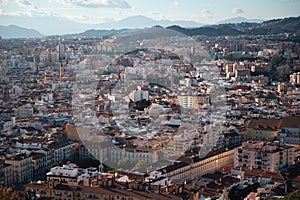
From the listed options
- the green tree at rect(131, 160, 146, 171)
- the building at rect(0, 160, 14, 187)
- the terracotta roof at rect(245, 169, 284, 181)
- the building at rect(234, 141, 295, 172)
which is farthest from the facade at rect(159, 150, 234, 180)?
the building at rect(0, 160, 14, 187)

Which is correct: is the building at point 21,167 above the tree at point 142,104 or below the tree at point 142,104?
below

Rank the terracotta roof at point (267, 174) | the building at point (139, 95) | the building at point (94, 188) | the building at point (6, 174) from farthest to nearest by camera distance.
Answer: the building at point (139, 95), the building at point (6, 174), the terracotta roof at point (267, 174), the building at point (94, 188)

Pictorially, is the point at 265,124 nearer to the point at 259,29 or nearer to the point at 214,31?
the point at 214,31

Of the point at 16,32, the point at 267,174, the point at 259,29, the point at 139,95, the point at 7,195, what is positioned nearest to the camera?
the point at 7,195

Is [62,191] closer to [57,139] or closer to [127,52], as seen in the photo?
[57,139]

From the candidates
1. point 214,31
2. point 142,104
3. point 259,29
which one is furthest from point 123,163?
point 259,29

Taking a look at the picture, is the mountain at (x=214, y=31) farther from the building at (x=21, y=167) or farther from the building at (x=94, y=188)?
the building at (x=94, y=188)

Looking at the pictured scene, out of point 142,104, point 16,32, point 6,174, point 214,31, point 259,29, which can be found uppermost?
point 259,29

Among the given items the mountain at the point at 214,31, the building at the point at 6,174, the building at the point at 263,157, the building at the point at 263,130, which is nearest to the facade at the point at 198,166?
the building at the point at 263,157
